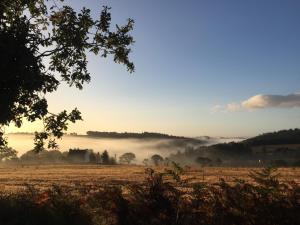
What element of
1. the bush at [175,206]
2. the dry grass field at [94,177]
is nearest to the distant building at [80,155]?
the dry grass field at [94,177]

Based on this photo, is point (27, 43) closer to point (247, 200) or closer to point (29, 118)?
point (29, 118)

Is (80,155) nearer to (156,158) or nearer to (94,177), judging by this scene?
(156,158)

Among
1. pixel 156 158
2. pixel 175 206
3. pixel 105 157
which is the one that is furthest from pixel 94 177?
pixel 156 158

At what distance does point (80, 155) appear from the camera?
163375 mm

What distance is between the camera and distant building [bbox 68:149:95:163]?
523 feet

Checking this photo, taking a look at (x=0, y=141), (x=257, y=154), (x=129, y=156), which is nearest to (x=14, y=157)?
(x=129, y=156)

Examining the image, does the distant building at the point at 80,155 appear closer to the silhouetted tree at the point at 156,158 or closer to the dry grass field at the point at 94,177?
the silhouetted tree at the point at 156,158

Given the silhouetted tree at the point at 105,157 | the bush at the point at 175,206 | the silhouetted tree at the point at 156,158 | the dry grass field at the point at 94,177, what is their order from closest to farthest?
the bush at the point at 175,206 < the dry grass field at the point at 94,177 < the silhouetted tree at the point at 105,157 < the silhouetted tree at the point at 156,158

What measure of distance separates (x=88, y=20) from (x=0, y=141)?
5940mm

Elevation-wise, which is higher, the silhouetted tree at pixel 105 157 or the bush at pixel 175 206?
the bush at pixel 175 206

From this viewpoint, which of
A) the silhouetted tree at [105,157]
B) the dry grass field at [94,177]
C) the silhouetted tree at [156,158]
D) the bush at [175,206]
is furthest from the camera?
the silhouetted tree at [156,158]

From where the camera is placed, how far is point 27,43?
1659 centimetres

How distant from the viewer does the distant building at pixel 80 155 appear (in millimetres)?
159375

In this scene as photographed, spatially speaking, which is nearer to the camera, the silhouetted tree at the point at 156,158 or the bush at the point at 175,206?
the bush at the point at 175,206
